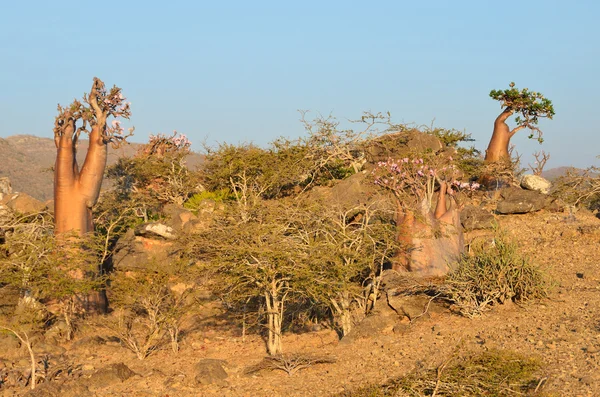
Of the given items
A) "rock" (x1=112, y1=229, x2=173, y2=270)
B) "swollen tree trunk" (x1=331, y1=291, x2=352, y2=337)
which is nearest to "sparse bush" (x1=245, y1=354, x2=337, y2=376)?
"swollen tree trunk" (x1=331, y1=291, x2=352, y2=337)

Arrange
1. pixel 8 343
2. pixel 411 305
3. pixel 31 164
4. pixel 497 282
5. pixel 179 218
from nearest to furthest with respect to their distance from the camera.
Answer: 1. pixel 497 282
2. pixel 411 305
3. pixel 8 343
4. pixel 179 218
5. pixel 31 164

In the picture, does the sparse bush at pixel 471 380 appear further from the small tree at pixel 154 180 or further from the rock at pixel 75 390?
the small tree at pixel 154 180

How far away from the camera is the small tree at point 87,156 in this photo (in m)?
14.2

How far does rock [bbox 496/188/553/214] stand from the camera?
1653cm

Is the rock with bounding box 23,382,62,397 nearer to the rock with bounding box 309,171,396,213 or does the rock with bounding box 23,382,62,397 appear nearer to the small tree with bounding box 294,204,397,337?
the small tree with bounding box 294,204,397,337

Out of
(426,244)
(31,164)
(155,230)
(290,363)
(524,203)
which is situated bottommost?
(290,363)

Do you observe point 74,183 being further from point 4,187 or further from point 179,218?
point 4,187

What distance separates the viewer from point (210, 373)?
29.0 feet

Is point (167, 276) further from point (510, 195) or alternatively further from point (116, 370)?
point (510, 195)

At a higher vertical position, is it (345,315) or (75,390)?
(345,315)

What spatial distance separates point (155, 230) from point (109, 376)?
6.87m

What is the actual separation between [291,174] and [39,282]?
8.20 m

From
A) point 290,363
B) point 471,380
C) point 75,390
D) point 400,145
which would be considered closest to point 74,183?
point 75,390

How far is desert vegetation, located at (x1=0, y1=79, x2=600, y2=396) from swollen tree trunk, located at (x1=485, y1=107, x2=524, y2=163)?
7.26ft
